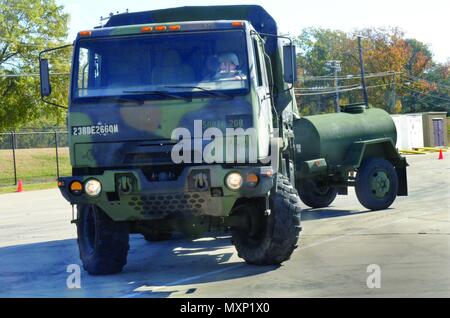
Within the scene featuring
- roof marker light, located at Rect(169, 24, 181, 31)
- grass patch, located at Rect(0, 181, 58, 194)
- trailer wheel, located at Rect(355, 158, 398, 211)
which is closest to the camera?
roof marker light, located at Rect(169, 24, 181, 31)

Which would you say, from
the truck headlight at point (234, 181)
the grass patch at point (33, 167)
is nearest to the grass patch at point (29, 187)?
the grass patch at point (33, 167)

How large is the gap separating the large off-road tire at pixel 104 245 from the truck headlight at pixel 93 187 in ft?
2.27

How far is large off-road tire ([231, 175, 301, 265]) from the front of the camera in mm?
8664

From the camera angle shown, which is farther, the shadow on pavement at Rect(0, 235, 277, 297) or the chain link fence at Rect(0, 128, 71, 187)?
the chain link fence at Rect(0, 128, 71, 187)

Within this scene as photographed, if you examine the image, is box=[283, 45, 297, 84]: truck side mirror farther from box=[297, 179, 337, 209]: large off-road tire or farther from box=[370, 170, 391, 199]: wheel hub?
box=[297, 179, 337, 209]: large off-road tire

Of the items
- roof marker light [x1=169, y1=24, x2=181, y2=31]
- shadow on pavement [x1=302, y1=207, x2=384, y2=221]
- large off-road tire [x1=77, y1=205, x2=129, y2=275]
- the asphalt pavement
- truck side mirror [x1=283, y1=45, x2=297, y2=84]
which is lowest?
the asphalt pavement

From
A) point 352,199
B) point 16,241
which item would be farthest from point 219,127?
point 352,199

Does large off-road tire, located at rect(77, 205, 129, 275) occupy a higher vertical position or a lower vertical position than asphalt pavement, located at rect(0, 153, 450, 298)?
higher

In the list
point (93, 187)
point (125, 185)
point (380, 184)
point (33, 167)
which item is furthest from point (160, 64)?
point (33, 167)

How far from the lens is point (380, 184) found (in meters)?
14.9

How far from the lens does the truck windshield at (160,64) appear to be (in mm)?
8258

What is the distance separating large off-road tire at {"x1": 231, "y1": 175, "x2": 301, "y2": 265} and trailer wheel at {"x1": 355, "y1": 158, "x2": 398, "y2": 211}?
6.03m

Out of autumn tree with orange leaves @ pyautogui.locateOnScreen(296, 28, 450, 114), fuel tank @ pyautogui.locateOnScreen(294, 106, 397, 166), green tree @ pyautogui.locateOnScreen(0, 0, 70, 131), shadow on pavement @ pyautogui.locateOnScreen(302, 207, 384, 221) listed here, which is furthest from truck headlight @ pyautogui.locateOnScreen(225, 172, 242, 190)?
autumn tree with orange leaves @ pyautogui.locateOnScreen(296, 28, 450, 114)

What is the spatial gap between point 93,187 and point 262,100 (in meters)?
→ 2.21
